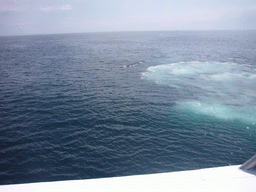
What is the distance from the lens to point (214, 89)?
144ft

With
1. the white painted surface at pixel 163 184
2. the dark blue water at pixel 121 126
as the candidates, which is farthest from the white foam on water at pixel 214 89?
the white painted surface at pixel 163 184

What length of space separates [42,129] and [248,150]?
3224cm

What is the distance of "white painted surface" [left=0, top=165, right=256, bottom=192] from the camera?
5.04 meters

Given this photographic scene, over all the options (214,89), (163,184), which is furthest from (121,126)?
(214,89)

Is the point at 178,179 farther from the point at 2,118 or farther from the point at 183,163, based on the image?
the point at 2,118

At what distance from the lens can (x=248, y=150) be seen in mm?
23484

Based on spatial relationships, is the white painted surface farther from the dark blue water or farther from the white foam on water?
the white foam on water

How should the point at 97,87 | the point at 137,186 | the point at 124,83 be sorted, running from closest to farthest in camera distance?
the point at 137,186
the point at 97,87
the point at 124,83

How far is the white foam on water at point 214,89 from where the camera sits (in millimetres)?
33062

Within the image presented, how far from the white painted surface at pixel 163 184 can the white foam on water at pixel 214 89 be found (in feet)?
95.4

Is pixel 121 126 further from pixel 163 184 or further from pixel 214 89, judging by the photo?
pixel 214 89

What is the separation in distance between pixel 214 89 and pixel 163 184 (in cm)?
4480

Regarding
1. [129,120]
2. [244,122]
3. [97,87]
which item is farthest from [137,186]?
[97,87]

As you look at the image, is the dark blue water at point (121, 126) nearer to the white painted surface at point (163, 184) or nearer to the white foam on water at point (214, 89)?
the white foam on water at point (214, 89)
